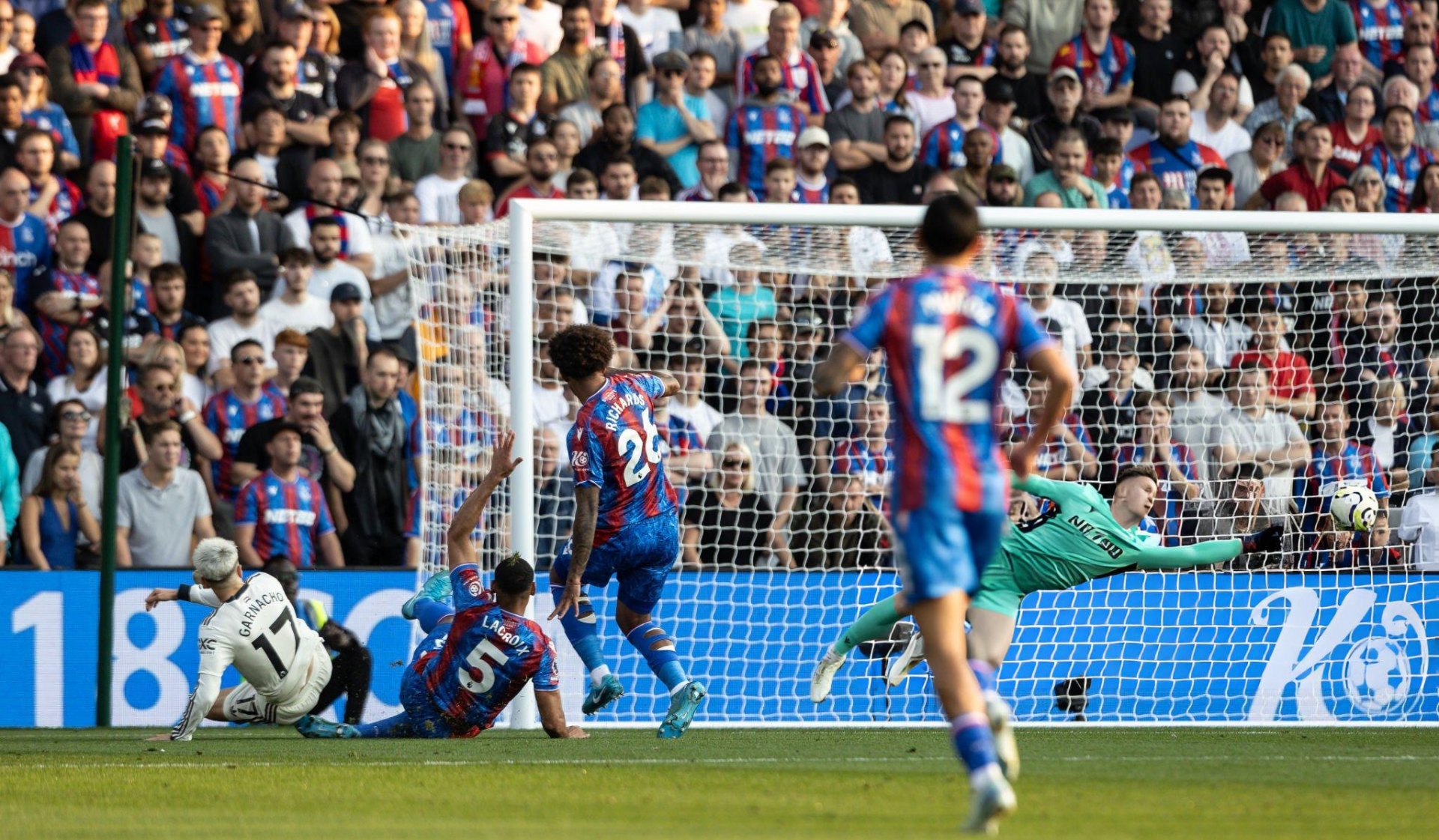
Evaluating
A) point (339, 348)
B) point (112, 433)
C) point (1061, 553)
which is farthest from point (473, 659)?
point (339, 348)

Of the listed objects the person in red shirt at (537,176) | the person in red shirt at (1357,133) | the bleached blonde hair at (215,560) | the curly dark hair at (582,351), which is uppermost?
the person in red shirt at (1357,133)

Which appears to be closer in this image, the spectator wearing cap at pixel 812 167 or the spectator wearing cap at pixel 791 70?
the spectator wearing cap at pixel 812 167

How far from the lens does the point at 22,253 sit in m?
13.6

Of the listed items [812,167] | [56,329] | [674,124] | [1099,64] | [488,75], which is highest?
[1099,64]

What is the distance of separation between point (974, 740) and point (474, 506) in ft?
15.2

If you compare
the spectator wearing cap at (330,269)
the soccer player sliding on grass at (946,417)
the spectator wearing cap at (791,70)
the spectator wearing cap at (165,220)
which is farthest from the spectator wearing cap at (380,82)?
the soccer player sliding on grass at (946,417)

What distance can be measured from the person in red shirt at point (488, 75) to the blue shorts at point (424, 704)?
6824mm

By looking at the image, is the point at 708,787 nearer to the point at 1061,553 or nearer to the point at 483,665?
the point at 483,665

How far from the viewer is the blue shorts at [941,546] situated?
5.83 metres

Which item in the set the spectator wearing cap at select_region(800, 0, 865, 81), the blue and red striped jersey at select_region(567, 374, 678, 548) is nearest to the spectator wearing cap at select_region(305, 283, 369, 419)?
the blue and red striped jersey at select_region(567, 374, 678, 548)

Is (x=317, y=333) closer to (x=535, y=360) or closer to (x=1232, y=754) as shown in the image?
(x=535, y=360)

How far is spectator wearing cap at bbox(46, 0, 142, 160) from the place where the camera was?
571 inches

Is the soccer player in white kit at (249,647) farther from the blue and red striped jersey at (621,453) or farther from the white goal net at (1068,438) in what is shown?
the blue and red striped jersey at (621,453)

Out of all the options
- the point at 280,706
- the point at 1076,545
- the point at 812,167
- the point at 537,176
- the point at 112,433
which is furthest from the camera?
the point at 812,167
